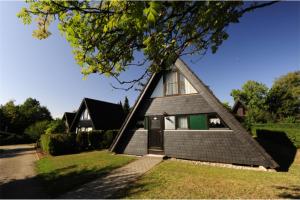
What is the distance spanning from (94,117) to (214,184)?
22.3m

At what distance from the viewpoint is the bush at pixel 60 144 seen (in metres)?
17.7

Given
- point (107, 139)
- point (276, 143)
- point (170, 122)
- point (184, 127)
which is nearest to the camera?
point (184, 127)

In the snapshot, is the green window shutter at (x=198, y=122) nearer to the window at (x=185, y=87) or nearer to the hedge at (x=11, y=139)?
the window at (x=185, y=87)

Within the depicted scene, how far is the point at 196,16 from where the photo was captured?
3572 millimetres

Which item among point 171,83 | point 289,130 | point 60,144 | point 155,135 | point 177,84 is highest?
point 171,83

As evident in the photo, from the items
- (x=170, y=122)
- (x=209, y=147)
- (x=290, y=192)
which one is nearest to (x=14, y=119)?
(x=170, y=122)

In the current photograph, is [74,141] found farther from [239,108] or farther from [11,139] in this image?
[239,108]

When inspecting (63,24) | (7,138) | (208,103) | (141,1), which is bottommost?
(7,138)

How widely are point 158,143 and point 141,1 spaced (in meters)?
11.6

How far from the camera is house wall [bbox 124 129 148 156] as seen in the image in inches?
552

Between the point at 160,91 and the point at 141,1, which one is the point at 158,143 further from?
the point at 141,1

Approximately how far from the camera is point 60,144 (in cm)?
1828

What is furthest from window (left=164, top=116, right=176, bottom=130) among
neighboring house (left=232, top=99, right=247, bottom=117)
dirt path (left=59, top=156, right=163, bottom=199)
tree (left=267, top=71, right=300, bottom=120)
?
tree (left=267, top=71, right=300, bottom=120)

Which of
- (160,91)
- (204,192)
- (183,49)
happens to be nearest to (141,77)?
(183,49)
